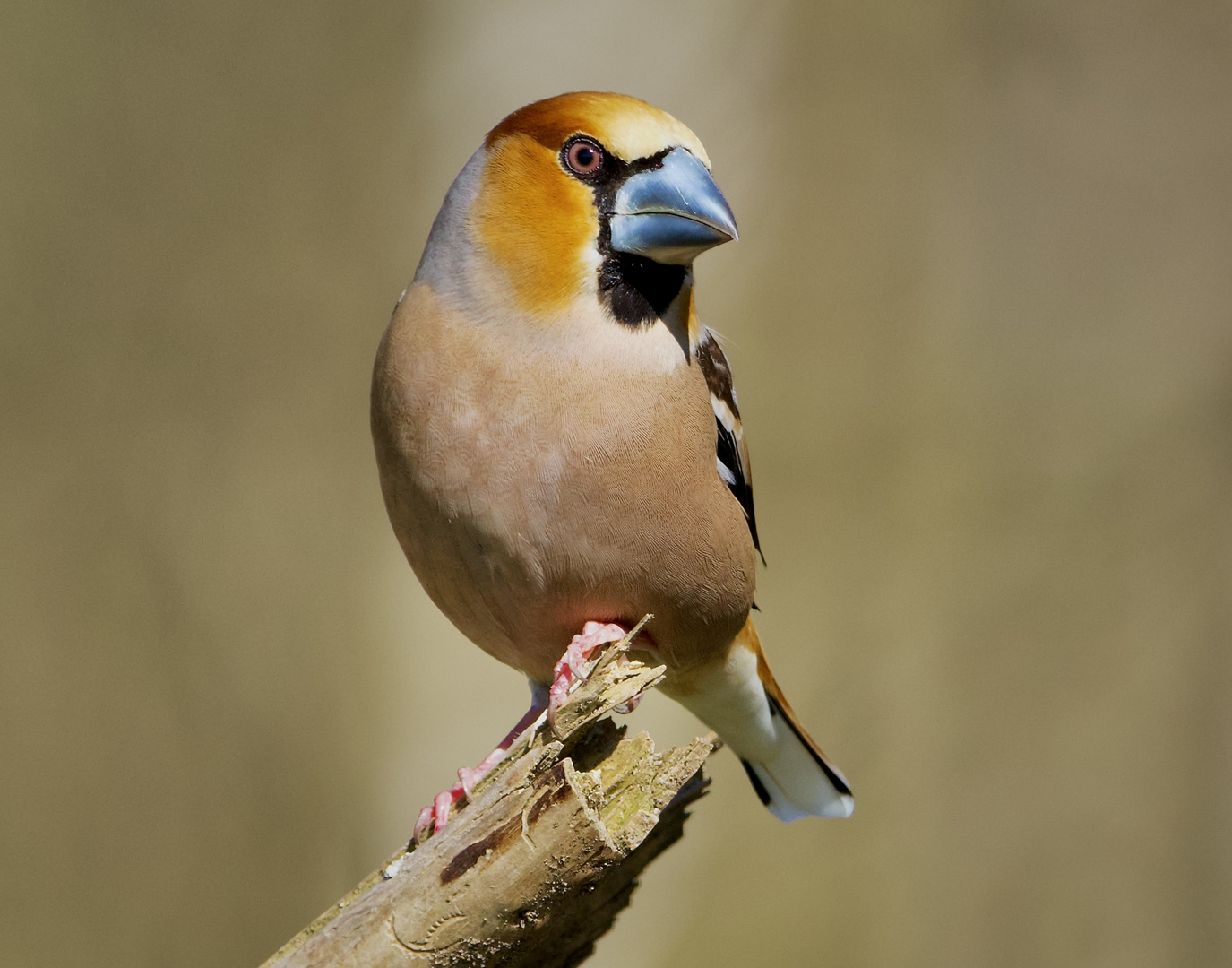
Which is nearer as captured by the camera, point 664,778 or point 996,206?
point 664,778

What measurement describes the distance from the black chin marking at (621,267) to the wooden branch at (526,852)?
1.87ft

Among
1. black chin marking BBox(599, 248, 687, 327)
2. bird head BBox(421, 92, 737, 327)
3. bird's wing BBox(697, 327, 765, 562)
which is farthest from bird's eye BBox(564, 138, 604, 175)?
bird's wing BBox(697, 327, 765, 562)

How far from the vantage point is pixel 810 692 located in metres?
4.32

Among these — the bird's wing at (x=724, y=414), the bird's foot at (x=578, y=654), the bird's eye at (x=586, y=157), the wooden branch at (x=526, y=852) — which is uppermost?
the bird's eye at (x=586, y=157)

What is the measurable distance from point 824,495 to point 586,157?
2731 mm

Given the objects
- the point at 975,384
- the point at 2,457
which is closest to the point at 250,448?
the point at 2,457

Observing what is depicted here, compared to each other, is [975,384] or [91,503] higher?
[91,503]

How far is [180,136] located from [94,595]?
1528mm

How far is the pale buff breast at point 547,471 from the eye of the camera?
1807 millimetres

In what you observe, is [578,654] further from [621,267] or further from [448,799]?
[621,267]

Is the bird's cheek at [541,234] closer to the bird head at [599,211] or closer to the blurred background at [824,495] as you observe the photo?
the bird head at [599,211]

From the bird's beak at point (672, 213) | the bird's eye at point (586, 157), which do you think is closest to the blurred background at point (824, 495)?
the bird's eye at point (586, 157)

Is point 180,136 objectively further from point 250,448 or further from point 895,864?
point 895,864

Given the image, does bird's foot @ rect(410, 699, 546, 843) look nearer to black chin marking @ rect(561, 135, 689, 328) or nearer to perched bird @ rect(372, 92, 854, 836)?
perched bird @ rect(372, 92, 854, 836)
